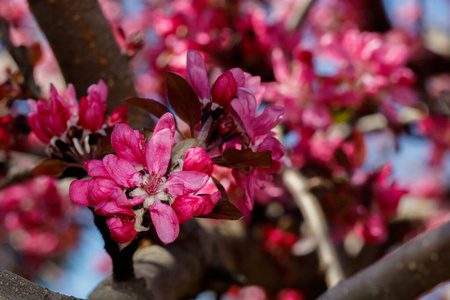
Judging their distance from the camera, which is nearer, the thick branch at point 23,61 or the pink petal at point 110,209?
the pink petal at point 110,209

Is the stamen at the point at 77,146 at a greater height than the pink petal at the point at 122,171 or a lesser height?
lesser

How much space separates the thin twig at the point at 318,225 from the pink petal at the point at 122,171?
1.01 meters

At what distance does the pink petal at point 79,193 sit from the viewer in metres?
0.58

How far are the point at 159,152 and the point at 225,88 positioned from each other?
6.1 inches

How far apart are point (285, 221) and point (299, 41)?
877 mm

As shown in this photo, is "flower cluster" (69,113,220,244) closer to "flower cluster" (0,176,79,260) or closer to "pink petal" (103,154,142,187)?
"pink petal" (103,154,142,187)

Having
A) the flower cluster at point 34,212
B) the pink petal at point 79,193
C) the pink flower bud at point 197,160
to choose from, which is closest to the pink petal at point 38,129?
the pink petal at point 79,193

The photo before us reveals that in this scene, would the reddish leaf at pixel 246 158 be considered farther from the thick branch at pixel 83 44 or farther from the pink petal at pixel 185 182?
the thick branch at pixel 83 44

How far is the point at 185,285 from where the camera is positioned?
4.14ft

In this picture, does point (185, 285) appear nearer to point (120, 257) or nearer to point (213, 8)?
point (120, 257)

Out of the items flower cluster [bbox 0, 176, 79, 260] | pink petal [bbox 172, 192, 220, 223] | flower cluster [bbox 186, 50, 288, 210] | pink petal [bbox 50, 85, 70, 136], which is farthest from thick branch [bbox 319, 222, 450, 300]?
flower cluster [bbox 0, 176, 79, 260]

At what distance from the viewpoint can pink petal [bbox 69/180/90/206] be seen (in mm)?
578

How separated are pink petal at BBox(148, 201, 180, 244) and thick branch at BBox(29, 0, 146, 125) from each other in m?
0.58

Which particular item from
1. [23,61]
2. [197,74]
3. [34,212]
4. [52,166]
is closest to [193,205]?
[197,74]
